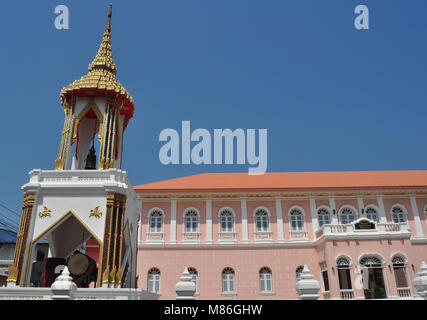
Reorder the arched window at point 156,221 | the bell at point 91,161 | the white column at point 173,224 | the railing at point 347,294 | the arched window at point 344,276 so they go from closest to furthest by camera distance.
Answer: the bell at point 91,161 < the railing at point 347,294 < the arched window at point 344,276 < the white column at point 173,224 < the arched window at point 156,221

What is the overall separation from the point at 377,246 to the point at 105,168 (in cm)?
1599

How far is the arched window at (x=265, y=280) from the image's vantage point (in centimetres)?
2097

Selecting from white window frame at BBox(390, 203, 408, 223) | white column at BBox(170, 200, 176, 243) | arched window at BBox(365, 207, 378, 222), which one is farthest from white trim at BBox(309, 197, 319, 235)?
white column at BBox(170, 200, 176, 243)

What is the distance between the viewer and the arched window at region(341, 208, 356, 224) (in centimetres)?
2245

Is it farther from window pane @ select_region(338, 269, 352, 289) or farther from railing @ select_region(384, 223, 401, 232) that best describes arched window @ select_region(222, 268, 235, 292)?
railing @ select_region(384, 223, 401, 232)

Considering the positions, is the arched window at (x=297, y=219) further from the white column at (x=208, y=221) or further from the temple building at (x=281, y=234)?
the white column at (x=208, y=221)

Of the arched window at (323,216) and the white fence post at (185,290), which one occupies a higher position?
the arched window at (323,216)

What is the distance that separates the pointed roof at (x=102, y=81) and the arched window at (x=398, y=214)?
18.9 meters

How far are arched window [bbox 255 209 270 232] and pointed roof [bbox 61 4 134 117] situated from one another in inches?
509

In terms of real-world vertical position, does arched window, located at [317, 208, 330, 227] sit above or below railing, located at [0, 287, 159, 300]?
above

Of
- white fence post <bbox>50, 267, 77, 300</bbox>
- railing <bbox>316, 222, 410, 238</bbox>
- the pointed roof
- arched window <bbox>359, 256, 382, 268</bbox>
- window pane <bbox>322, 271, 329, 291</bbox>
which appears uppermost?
the pointed roof

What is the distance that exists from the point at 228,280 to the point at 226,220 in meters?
3.79

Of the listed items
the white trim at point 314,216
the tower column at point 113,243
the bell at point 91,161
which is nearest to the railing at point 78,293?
the tower column at point 113,243
